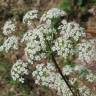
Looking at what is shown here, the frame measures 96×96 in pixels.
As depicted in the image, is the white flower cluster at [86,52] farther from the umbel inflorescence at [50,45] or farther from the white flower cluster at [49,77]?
the white flower cluster at [49,77]

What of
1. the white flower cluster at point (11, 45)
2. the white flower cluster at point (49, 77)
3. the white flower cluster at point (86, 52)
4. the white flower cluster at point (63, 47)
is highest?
the white flower cluster at point (11, 45)

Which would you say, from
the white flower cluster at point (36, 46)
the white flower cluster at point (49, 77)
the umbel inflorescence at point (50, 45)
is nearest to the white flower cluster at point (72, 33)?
the umbel inflorescence at point (50, 45)

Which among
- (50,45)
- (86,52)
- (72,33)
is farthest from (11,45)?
(86,52)

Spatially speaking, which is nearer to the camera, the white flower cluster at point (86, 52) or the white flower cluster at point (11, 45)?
the white flower cluster at point (86, 52)

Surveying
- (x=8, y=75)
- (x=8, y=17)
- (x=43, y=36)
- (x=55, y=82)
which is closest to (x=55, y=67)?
(x=55, y=82)

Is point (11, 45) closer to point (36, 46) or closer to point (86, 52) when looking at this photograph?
point (36, 46)

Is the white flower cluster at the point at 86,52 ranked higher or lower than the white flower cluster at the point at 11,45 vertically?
lower

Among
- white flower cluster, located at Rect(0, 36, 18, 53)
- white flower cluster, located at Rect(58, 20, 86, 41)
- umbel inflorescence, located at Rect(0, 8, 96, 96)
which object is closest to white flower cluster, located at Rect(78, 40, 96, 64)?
umbel inflorescence, located at Rect(0, 8, 96, 96)
